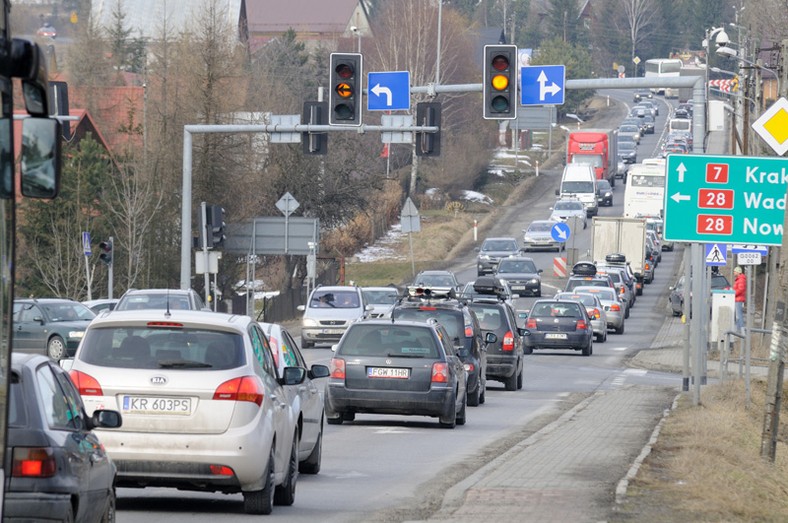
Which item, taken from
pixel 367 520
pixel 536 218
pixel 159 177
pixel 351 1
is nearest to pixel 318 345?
pixel 159 177

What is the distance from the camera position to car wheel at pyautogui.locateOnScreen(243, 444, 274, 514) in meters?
11.9

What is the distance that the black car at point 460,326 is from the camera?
24953 millimetres

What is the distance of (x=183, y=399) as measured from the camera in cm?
1153

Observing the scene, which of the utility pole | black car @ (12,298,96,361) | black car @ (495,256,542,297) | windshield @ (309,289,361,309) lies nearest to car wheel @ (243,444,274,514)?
the utility pole

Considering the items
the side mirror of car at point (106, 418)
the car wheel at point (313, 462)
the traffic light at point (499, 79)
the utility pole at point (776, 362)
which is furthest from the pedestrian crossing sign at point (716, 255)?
the side mirror of car at point (106, 418)

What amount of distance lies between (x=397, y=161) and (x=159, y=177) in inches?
1686

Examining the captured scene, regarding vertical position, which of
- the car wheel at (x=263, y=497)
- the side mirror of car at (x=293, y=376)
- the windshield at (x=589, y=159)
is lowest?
the car wheel at (x=263, y=497)

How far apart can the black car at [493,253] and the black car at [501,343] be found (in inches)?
1438

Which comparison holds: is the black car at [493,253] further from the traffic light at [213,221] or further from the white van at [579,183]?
the traffic light at [213,221]

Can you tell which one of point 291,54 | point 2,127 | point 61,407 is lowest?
point 61,407

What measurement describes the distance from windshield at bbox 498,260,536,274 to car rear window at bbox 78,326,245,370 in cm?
5067

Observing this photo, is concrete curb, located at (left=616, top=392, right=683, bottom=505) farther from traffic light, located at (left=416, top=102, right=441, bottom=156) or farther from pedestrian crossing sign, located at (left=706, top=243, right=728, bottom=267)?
pedestrian crossing sign, located at (left=706, top=243, right=728, bottom=267)

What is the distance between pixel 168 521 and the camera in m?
11.6

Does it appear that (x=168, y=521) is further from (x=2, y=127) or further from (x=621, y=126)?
(x=621, y=126)
